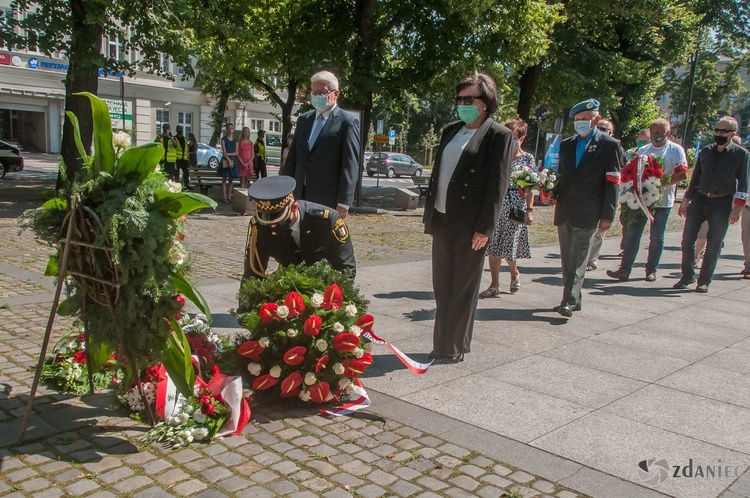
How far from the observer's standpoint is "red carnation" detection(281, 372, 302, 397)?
13.1 ft

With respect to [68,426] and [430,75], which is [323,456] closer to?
[68,426]

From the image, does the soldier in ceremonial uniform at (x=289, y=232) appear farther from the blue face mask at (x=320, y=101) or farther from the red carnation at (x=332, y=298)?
the blue face mask at (x=320, y=101)

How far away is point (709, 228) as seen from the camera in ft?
27.3

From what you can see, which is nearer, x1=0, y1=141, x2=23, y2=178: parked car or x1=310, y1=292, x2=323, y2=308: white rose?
x1=310, y1=292, x2=323, y2=308: white rose

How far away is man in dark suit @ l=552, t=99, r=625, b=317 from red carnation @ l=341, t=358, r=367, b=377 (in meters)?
3.09

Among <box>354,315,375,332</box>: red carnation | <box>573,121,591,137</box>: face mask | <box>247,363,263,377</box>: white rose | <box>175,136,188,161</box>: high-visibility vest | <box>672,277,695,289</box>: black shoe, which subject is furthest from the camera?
<box>175,136,188,161</box>: high-visibility vest

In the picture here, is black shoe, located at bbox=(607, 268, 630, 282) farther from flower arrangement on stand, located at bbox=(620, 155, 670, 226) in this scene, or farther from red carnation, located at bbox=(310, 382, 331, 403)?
red carnation, located at bbox=(310, 382, 331, 403)

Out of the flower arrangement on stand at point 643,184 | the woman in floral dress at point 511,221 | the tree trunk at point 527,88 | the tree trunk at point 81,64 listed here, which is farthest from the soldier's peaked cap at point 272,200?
the tree trunk at point 527,88

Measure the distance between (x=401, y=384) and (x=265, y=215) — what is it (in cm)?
145

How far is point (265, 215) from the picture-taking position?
4270mm

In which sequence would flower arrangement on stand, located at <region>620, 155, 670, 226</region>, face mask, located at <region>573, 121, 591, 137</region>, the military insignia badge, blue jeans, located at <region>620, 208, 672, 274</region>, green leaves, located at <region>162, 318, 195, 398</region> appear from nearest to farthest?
green leaves, located at <region>162, 318, 195, 398</region> → the military insignia badge → face mask, located at <region>573, 121, 591, 137</region> → flower arrangement on stand, located at <region>620, 155, 670, 226</region> → blue jeans, located at <region>620, 208, 672, 274</region>

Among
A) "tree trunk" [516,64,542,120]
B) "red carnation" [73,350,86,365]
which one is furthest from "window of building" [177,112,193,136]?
"red carnation" [73,350,86,365]

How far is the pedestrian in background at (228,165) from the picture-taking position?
54.9 feet

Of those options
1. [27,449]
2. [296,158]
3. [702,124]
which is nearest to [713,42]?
[702,124]
